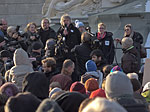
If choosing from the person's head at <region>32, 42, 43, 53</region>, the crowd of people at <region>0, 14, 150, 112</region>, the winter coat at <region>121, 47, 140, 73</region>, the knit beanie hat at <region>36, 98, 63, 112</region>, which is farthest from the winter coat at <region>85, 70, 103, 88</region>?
the knit beanie hat at <region>36, 98, 63, 112</region>

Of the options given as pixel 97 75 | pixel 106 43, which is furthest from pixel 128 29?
pixel 97 75

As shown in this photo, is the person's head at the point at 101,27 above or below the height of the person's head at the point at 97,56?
above

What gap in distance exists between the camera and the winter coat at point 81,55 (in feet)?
34.4

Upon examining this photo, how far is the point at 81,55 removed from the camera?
34.5ft

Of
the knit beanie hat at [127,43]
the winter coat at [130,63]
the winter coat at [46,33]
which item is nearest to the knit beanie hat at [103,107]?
the winter coat at [130,63]

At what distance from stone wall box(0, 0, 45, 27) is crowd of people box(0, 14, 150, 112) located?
1059cm

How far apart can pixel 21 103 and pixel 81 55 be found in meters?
6.09

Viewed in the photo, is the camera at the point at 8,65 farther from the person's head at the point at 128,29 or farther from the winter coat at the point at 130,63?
the person's head at the point at 128,29

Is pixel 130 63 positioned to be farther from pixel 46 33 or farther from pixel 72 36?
pixel 46 33

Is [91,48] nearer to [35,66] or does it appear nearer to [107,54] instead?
[107,54]

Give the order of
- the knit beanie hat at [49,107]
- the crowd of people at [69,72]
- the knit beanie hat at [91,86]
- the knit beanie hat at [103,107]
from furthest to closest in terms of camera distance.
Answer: the knit beanie hat at [91,86] → the crowd of people at [69,72] → the knit beanie hat at [49,107] → the knit beanie hat at [103,107]

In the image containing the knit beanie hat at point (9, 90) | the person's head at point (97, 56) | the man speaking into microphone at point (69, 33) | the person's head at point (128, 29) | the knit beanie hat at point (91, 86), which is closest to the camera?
the knit beanie hat at point (9, 90)

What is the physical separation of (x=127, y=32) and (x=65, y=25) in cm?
122

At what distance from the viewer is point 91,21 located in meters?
14.2
